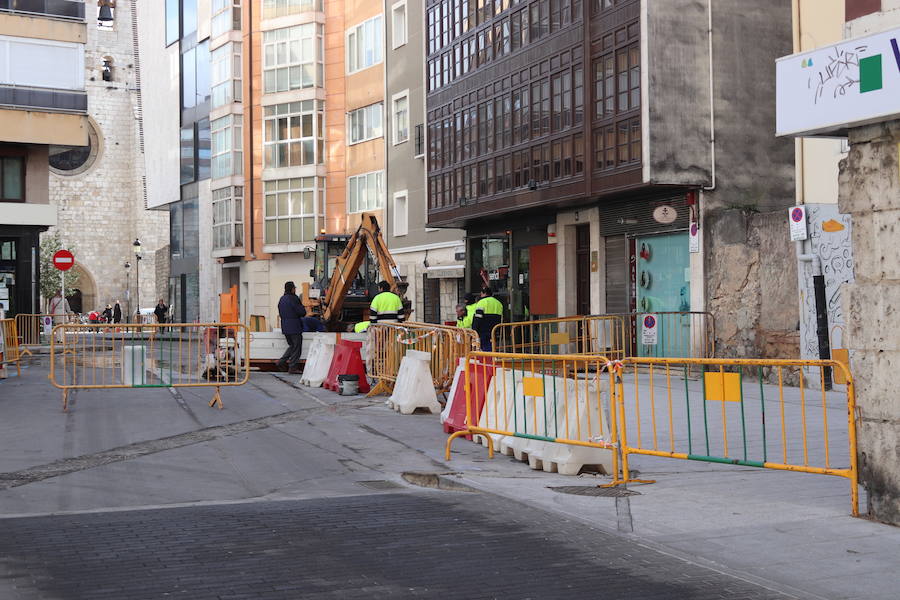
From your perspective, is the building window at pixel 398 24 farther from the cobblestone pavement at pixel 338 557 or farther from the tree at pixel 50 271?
the cobblestone pavement at pixel 338 557

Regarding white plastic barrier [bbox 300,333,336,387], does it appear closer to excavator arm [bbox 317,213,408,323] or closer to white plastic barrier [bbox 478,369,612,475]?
excavator arm [bbox 317,213,408,323]

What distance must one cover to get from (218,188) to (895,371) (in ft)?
142

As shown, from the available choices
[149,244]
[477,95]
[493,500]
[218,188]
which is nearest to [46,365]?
[477,95]

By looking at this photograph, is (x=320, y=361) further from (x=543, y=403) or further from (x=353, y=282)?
(x=543, y=403)

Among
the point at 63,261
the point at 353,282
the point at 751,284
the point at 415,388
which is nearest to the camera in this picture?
the point at 415,388

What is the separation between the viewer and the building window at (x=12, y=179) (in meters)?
37.2

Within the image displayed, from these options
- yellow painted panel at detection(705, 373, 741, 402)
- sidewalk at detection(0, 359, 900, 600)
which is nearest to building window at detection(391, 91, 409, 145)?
sidewalk at detection(0, 359, 900, 600)

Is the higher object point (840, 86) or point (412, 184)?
point (412, 184)

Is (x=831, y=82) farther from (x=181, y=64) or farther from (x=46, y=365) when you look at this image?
(x=181, y=64)

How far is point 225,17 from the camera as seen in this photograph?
47.7m

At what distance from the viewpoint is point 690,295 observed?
2280cm

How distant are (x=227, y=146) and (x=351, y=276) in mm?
26154

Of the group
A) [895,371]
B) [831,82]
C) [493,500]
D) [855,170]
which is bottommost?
[493,500]

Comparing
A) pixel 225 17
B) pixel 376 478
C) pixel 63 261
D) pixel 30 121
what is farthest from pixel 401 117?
pixel 376 478
